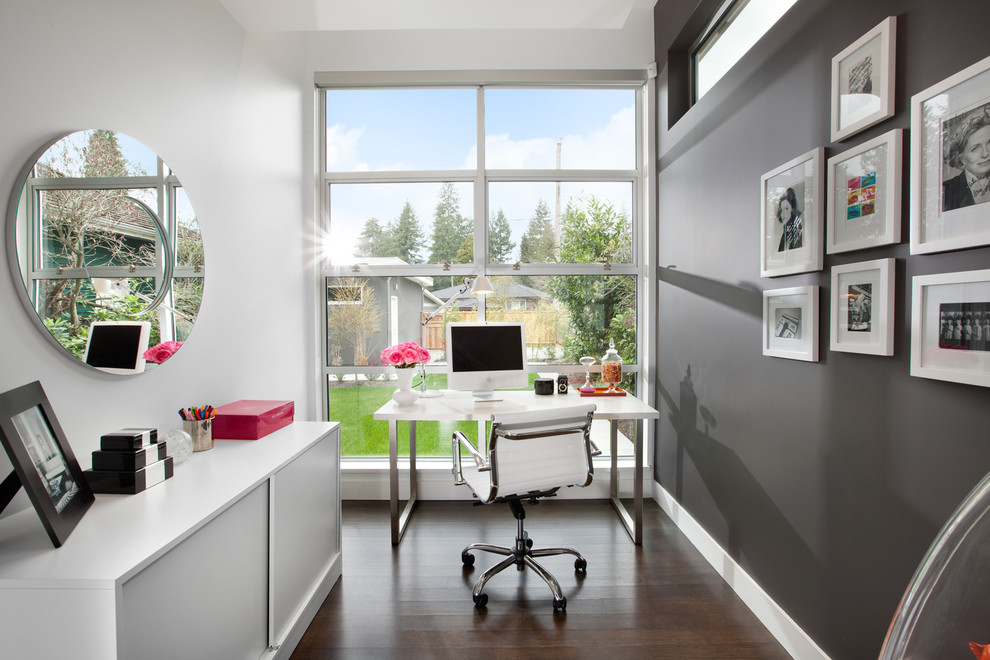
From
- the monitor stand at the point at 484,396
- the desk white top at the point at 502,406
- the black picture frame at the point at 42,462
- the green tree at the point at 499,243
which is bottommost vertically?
the desk white top at the point at 502,406

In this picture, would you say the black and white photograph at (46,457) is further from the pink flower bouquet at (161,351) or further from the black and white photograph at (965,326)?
the black and white photograph at (965,326)

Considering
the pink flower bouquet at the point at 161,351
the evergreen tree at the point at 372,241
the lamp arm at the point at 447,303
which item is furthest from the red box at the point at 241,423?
the evergreen tree at the point at 372,241

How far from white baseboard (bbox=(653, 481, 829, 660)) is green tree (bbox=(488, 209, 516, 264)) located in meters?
2.02

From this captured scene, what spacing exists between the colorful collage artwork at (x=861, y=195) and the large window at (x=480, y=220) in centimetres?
192

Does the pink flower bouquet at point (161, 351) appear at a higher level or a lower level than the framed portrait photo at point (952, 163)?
lower

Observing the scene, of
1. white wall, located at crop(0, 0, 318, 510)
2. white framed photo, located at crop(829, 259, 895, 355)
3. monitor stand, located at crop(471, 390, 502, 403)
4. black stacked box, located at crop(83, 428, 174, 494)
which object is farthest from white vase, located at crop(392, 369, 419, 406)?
white framed photo, located at crop(829, 259, 895, 355)

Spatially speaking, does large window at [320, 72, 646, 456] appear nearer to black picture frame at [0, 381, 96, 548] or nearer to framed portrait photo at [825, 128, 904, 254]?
framed portrait photo at [825, 128, 904, 254]

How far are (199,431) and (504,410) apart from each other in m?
1.51

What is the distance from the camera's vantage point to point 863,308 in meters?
1.48

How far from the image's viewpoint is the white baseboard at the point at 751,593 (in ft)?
5.82

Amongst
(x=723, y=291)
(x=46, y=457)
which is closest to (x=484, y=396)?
(x=723, y=291)

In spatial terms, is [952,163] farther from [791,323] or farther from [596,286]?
[596,286]

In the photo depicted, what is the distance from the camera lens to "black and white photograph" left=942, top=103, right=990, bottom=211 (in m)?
1.12

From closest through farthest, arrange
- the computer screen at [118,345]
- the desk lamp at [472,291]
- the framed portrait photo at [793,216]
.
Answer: the computer screen at [118,345]
the framed portrait photo at [793,216]
the desk lamp at [472,291]
